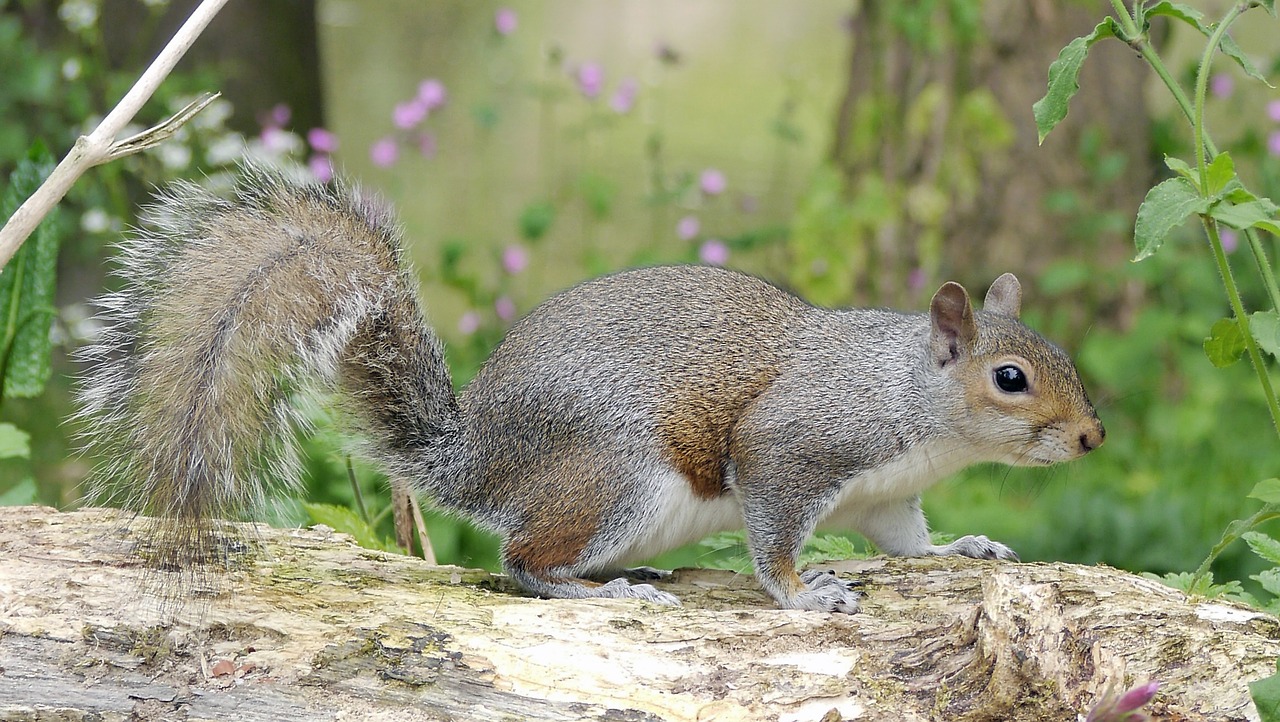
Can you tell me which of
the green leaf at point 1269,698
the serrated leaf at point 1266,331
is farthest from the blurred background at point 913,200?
the green leaf at point 1269,698

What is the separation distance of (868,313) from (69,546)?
1.51 meters

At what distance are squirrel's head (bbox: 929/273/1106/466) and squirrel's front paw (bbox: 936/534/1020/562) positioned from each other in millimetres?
206

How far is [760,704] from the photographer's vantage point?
1.66 meters

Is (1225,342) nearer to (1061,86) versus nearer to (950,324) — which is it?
(1061,86)

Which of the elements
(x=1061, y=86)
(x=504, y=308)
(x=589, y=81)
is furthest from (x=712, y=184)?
(x=1061, y=86)

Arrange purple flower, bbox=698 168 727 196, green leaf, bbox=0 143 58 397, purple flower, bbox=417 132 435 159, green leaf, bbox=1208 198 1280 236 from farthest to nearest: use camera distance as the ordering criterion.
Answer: purple flower, bbox=417 132 435 159 < purple flower, bbox=698 168 727 196 < green leaf, bbox=0 143 58 397 < green leaf, bbox=1208 198 1280 236

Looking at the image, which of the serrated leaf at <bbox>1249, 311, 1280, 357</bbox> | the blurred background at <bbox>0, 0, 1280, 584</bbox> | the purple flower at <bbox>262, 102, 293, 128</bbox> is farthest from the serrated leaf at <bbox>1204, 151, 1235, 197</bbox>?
the purple flower at <bbox>262, 102, 293, 128</bbox>

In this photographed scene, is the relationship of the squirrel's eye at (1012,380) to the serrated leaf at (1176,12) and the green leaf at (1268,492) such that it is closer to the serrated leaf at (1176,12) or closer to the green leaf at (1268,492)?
the green leaf at (1268,492)

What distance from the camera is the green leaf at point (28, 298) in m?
2.61

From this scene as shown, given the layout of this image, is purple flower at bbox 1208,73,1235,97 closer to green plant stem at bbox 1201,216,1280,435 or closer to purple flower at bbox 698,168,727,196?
purple flower at bbox 698,168,727,196

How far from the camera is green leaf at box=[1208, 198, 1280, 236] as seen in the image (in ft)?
5.12

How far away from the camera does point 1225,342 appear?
1.84 metres

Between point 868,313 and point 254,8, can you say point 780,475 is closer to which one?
point 868,313

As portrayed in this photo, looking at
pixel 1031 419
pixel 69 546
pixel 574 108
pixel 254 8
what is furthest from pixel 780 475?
pixel 574 108
